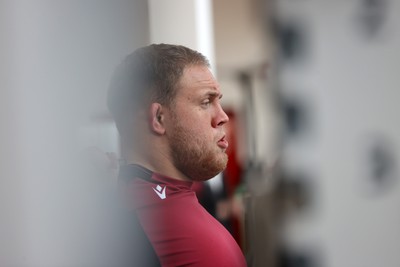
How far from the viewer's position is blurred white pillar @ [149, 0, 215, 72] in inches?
21.5

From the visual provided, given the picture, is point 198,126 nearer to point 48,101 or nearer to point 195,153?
point 195,153

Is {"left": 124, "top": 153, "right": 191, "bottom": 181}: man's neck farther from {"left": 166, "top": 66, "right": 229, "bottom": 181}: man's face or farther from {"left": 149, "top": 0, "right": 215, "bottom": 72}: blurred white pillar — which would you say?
{"left": 149, "top": 0, "right": 215, "bottom": 72}: blurred white pillar

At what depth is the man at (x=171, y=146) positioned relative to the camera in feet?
1.94

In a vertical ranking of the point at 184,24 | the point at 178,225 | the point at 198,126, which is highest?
the point at 184,24

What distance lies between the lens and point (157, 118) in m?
0.62

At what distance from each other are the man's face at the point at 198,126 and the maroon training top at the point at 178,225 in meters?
0.03

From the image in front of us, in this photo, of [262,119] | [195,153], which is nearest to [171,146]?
[195,153]

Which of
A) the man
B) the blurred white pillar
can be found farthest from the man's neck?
the blurred white pillar

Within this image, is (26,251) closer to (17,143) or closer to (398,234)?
(17,143)

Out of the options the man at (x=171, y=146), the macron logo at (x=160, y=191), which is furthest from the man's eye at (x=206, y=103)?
the macron logo at (x=160, y=191)

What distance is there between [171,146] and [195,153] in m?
0.03

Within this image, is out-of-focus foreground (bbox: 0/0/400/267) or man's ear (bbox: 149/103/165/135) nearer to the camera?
out-of-focus foreground (bbox: 0/0/400/267)

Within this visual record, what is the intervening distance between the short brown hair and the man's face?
10 mm

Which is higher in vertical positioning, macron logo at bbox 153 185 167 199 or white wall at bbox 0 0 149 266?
white wall at bbox 0 0 149 266
